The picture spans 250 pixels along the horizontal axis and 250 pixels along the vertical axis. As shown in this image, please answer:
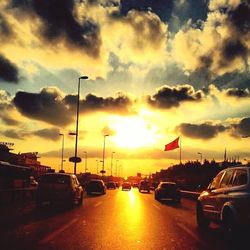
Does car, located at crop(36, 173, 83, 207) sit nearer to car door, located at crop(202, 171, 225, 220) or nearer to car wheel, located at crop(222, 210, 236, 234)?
car door, located at crop(202, 171, 225, 220)

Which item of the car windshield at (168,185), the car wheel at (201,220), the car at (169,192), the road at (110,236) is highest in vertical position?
the car windshield at (168,185)

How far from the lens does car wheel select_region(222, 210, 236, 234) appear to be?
9.24m

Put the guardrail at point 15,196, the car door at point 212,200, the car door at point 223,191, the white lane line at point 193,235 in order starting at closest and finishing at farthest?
the white lane line at point 193,235
the car door at point 223,191
the car door at point 212,200
the guardrail at point 15,196

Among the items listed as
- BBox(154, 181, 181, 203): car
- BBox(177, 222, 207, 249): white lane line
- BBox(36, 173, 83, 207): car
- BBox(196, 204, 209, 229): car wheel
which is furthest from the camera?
BBox(154, 181, 181, 203): car

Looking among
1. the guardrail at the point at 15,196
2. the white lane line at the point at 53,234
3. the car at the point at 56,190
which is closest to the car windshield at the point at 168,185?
the guardrail at the point at 15,196

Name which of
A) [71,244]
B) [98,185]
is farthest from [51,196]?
[98,185]

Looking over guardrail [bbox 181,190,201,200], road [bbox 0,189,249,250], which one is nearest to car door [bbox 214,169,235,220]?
road [bbox 0,189,249,250]

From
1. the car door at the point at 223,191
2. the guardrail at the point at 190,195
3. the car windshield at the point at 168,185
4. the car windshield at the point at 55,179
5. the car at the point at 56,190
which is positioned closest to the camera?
the car door at the point at 223,191

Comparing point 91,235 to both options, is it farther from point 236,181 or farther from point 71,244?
point 236,181

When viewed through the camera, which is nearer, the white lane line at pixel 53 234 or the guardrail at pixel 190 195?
the white lane line at pixel 53 234

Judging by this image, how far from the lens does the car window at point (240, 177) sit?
942cm

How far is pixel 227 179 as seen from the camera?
420 inches

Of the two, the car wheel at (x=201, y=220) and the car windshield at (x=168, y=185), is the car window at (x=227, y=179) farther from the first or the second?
the car windshield at (x=168, y=185)

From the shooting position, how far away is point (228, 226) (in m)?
9.67
